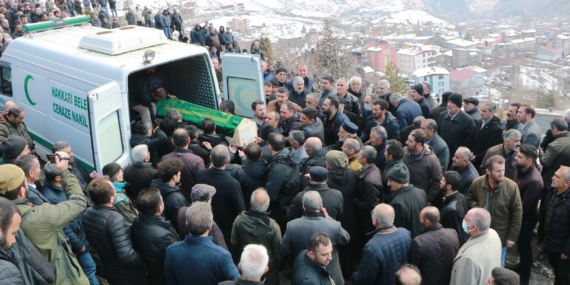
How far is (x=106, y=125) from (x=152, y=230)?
2066mm

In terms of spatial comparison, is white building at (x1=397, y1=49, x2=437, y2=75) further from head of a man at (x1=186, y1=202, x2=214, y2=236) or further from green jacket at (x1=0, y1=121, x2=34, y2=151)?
head of a man at (x1=186, y1=202, x2=214, y2=236)

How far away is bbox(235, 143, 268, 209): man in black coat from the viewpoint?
17.3ft

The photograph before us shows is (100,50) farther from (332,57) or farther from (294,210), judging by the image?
(332,57)

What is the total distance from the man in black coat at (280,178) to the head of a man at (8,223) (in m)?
2.63

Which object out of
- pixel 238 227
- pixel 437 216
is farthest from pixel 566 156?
pixel 238 227

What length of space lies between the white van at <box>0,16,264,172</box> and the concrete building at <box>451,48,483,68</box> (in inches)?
3840

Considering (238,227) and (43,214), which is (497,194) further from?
(43,214)

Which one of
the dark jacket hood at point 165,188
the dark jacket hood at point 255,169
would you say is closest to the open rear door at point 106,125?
the dark jacket hood at point 165,188

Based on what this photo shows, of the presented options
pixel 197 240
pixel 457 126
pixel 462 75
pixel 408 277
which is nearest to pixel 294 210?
pixel 197 240

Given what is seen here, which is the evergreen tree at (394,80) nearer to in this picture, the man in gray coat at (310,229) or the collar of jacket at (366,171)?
the collar of jacket at (366,171)

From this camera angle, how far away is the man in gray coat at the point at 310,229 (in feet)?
13.3

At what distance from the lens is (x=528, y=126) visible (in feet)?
20.0

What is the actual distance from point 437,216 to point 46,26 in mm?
7916

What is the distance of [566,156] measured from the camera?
5.48 m
